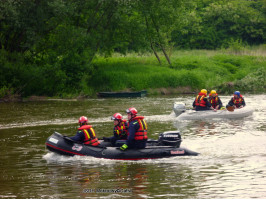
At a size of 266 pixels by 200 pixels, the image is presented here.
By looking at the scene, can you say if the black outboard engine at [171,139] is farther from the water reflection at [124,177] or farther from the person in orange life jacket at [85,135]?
the person in orange life jacket at [85,135]

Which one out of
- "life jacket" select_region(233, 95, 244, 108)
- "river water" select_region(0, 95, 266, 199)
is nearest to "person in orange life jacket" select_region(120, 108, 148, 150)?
"river water" select_region(0, 95, 266, 199)

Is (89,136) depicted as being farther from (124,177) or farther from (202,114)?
(202,114)

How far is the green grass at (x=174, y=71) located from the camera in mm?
35906

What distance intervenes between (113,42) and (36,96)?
8.87m

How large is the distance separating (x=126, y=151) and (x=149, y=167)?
1.10 meters

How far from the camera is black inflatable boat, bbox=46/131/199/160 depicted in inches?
514

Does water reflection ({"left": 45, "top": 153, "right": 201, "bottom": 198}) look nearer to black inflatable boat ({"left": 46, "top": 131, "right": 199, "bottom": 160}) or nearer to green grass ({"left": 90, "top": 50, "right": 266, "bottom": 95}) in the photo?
black inflatable boat ({"left": 46, "top": 131, "right": 199, "bottom": 160})

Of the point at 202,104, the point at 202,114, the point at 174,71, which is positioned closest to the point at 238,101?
the point at 202,104

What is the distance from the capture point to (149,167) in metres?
12.3

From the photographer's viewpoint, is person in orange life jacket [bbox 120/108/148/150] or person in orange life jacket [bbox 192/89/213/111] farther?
person in orange life jacket [bbox 192/89/213/111]

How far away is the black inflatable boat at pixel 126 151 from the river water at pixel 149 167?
0.61 feet

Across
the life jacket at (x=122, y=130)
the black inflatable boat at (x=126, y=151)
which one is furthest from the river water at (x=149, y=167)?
the life jacket at (x=122, y=130)

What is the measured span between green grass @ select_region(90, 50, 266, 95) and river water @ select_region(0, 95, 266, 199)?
15.3 metres

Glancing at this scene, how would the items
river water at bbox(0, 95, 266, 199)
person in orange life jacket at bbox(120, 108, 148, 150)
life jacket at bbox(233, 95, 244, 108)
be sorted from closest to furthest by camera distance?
river water at bbox(0, 95, 266, 199)
person in orange life jacket at bbox(120, 108, 148, 150)
life jacket at bbox(233, 95, 244, 108)
